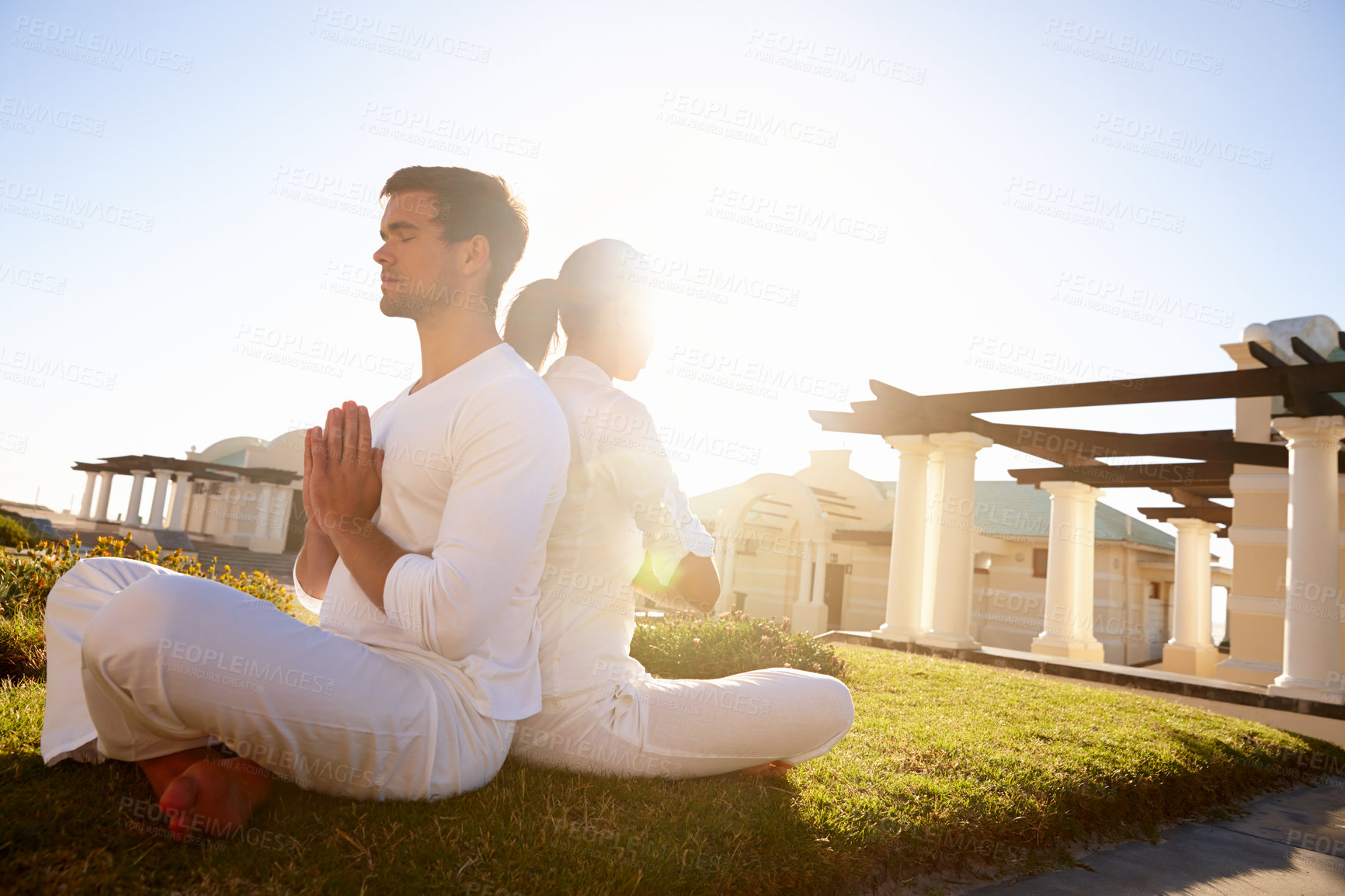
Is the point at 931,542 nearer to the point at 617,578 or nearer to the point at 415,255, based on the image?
the point at 617,578

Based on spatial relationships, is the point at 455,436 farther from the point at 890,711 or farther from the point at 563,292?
the point at 890,711

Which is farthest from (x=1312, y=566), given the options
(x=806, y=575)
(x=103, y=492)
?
(x=103, y=492)

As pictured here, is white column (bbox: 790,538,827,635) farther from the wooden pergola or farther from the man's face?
the man's face

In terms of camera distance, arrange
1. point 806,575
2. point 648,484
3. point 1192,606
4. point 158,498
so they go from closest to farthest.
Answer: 1. point 648,484
2. point 1192,606
3. point 806,575
4. point 158,498

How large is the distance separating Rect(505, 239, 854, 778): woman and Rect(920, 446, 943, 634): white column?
1187 cm

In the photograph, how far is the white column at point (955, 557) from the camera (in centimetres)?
1359

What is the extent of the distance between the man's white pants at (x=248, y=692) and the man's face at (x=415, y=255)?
1023mm

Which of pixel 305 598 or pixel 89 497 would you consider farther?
pixel 89 497

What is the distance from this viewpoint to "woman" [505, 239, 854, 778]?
251cm

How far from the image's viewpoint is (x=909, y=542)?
14367mm

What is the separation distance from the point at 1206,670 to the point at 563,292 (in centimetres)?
2020

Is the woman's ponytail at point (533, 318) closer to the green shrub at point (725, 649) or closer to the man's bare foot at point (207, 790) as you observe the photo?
the man's bare foot at point (207, 790)

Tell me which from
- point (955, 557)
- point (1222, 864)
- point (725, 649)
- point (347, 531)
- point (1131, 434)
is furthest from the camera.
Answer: point (955, 557)

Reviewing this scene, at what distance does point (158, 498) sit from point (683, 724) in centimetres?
3739
